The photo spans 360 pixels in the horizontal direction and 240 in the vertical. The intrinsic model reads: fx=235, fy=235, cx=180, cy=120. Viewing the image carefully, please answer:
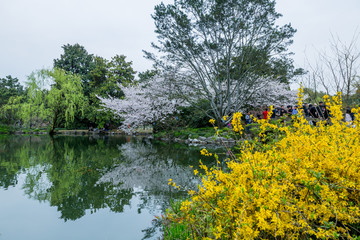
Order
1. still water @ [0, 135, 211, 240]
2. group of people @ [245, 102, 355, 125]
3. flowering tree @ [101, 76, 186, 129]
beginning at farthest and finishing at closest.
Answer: flowering tree @ [101, 76, 186, 129] < group of people @ [245, 102, 355, 125] < still water @ [0, 135, 211, 240]

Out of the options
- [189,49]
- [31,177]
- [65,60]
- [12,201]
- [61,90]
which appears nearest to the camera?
[12,201]

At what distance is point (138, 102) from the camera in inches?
757

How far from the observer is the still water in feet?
12.1

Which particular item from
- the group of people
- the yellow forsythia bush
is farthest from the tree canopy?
the yellow forsythia bush

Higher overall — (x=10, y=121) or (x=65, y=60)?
(x=65, y=60)

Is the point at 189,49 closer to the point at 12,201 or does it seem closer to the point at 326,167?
A: the point at 12,201

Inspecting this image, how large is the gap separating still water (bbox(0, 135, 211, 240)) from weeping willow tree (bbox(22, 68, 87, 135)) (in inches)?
605

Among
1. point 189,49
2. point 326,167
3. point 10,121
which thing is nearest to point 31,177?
point 326,167

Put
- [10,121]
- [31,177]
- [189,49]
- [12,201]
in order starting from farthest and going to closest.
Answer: [10,121], [189,49], [31,177], [12,201]

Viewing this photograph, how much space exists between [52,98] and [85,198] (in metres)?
20.5

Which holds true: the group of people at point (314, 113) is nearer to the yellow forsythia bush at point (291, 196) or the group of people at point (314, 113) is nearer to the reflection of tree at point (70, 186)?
the yellow forsythia bush at point (291, 196)

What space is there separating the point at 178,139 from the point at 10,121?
25.0 meters

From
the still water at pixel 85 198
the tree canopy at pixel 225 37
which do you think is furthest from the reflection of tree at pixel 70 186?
the tree canopy at pixel 225 37

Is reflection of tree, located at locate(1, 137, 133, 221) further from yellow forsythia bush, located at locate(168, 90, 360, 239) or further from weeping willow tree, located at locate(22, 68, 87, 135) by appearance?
weeping willow tree, located at locate(22, 68, 87, 135)
